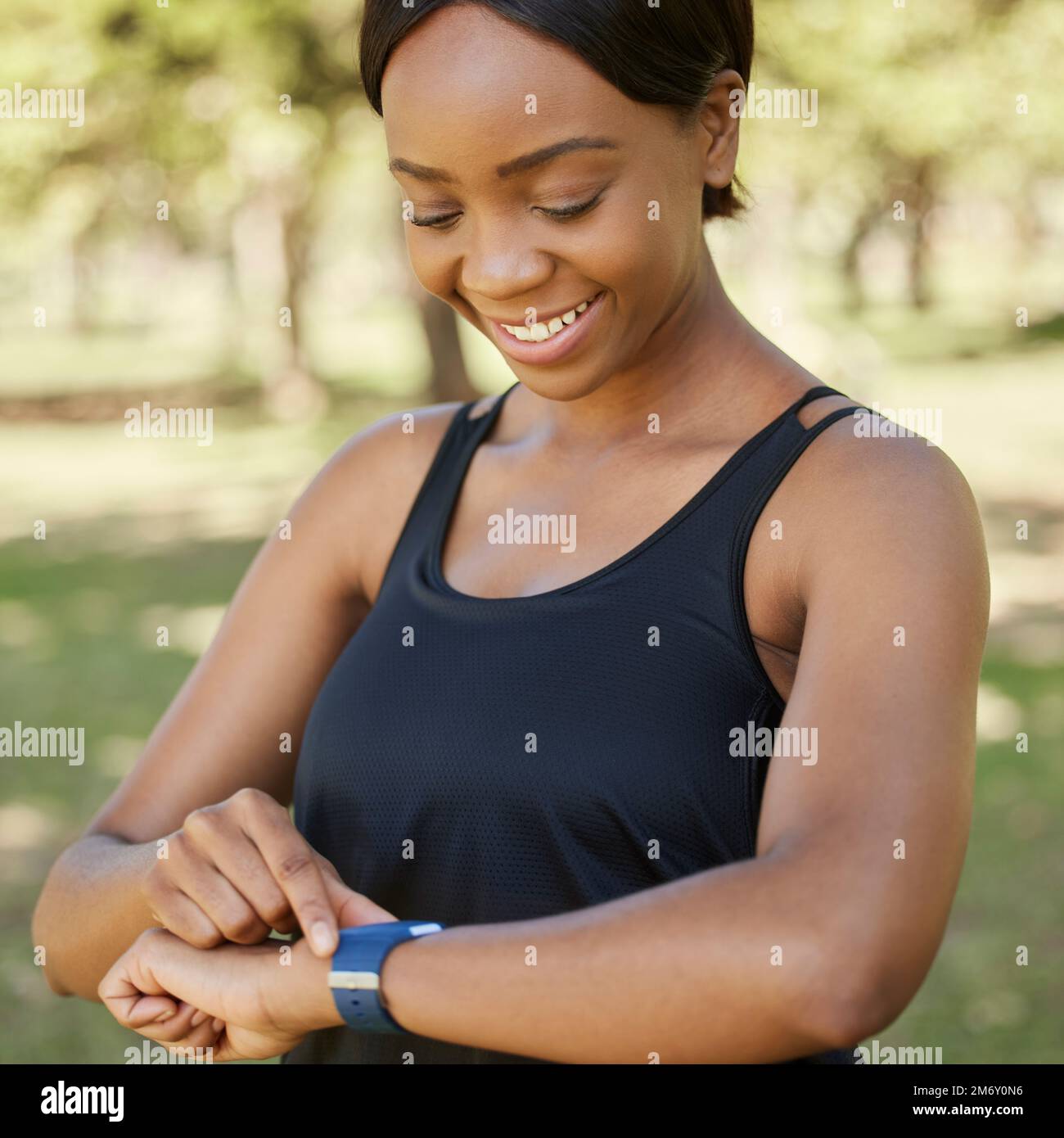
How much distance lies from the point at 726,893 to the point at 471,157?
34.3 inches

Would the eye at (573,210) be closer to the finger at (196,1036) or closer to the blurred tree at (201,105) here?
the finger at (196,1036)

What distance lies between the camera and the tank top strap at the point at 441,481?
2152 mm

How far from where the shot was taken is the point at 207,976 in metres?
1.79

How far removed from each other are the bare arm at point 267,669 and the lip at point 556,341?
1.14 ft

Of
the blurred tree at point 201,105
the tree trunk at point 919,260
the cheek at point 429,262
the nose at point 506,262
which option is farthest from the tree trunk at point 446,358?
the tree trunk at point 919,260

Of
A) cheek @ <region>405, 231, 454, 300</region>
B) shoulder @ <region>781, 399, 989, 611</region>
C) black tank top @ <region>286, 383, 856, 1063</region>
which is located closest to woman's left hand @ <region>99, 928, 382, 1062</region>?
black tank top @ <region>286, 383, 856, 1063</region>

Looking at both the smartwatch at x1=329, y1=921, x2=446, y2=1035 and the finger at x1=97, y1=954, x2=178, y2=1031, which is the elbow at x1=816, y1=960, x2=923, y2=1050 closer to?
the smartwatch at x1=329, y1=921, x2=446, y2=1035

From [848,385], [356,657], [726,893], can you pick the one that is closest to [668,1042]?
[726,893]

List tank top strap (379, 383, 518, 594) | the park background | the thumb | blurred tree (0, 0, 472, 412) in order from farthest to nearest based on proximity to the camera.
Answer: blurred tree (0, 0, 472, 412) < the park background < tank top strap (379, 383, 518, 594) < the thumb

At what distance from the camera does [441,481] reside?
2225 millimetres

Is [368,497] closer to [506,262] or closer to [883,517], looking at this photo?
[506,262]

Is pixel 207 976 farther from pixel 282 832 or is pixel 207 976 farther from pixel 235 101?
pixel 235 101

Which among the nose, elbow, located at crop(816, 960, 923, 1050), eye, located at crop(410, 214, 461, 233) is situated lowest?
elbow, located at crop(816, 960, 923, 1050)

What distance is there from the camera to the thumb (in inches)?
69.0
